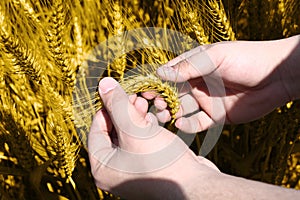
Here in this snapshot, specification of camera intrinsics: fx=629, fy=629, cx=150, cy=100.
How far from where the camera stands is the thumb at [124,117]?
0.79 m

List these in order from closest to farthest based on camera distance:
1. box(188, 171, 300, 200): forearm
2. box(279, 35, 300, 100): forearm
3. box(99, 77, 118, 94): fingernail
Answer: box(188, 171, 300, 200): forearm
box(99, 77, 118, 94): fingernail
box(279, 35, 300, 100): forearm

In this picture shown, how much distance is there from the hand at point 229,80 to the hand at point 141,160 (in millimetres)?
90

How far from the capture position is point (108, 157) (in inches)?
33.0

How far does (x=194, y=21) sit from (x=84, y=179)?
0.34 m

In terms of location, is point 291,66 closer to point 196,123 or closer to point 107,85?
point 196,123

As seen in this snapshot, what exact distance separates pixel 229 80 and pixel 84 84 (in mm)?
230

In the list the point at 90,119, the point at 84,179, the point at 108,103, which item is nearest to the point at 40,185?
the point at 84,179

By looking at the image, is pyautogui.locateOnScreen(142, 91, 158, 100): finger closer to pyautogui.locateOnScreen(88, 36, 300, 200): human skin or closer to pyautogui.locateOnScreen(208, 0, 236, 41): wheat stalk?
pyautogui.locateOnScreen(88, 36, 300, 200): human skin

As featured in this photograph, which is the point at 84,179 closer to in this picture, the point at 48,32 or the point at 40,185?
the point at 40,185

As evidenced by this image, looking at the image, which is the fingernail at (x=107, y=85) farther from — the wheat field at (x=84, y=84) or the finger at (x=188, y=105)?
the finger at (x=188, y=105)

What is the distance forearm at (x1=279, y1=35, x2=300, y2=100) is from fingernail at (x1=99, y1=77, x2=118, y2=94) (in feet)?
0.90

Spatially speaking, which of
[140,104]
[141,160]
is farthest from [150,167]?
[140,104]

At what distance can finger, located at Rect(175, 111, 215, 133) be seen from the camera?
96 cm

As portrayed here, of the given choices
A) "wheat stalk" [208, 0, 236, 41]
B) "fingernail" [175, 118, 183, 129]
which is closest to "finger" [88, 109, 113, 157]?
"fingernail" [175, 118, 183, 129]
